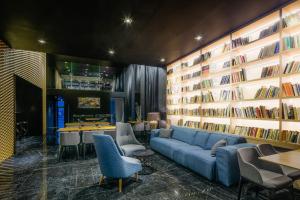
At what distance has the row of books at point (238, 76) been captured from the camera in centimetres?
385

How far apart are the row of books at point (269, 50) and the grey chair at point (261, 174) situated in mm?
2015

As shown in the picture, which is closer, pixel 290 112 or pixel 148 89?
pixel 290 112

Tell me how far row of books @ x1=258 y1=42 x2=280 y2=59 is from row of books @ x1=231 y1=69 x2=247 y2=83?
47 cm

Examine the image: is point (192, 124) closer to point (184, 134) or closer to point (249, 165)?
point (184, 134)

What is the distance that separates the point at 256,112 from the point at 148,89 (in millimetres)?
6040

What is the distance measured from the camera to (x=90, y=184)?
312 centimetres

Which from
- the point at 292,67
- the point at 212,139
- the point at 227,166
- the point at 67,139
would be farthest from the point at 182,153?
the point at 67,139

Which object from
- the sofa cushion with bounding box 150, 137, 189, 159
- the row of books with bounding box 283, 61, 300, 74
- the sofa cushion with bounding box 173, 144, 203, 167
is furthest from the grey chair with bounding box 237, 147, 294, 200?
the sofa cushion with bounding box 150, 137, 189, 159

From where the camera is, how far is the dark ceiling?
297 centimetres

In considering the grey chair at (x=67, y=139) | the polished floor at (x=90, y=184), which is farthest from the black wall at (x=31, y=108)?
the grey chair at (x=67, y=139)

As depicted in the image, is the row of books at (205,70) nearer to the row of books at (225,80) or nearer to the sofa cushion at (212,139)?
the row of books at (225,80)

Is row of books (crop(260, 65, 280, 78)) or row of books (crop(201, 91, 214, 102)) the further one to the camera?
row of books (crop(201, 91, 214, 102))

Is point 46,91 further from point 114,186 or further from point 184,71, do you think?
point 114,186

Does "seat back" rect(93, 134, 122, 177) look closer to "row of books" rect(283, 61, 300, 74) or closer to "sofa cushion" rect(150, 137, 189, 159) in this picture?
"sofa cushion" rect(150, 137, 189, 159)
